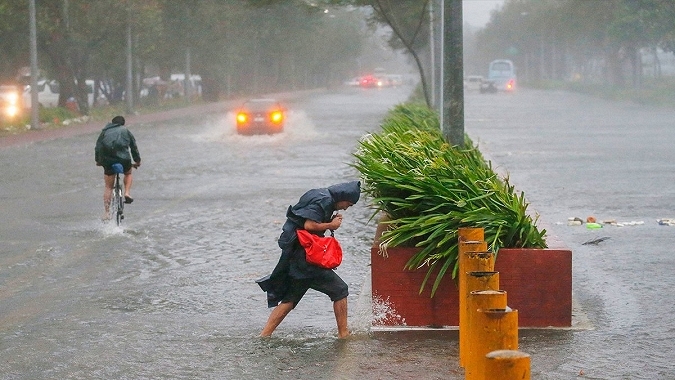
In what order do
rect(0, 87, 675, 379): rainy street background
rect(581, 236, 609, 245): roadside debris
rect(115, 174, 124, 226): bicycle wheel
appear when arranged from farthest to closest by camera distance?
rect(115, 174, 124, 226): bicycle wheel, rect(581, 236, 609, 245): roadside debris, rect(0, 87, 675, 379): rainy street background

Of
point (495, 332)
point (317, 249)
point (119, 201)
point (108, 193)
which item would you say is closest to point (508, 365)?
point (495, 332)

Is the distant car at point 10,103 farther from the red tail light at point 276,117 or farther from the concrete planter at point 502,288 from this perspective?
the concrete planter at point 502,288

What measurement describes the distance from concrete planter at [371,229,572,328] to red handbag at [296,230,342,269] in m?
0.51

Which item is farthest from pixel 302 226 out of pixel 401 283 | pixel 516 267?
pixel 516 267

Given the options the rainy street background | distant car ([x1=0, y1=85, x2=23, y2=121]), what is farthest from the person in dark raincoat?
distant car ([x1=0, y1=85, x2=23, y2=121])

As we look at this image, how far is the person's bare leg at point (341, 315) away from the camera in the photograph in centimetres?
888

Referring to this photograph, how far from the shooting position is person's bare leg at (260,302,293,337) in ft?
29.5

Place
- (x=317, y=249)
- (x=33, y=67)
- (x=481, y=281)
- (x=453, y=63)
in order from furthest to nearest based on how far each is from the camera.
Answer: (x=33, y=67) < (x=453, y=63) < (x=317, y=249) < (x=481, y=281)

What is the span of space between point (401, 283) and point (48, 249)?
19.3 ft

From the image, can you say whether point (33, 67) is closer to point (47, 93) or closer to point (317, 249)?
point (47, 93)

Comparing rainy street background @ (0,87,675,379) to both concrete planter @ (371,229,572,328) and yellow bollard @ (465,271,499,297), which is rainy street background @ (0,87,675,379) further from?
yellow bollard @ (465,271,499,297)

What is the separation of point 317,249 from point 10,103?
43303mm

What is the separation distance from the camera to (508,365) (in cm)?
449

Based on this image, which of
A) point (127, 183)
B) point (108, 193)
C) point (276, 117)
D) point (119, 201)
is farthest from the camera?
point (276, 117)
